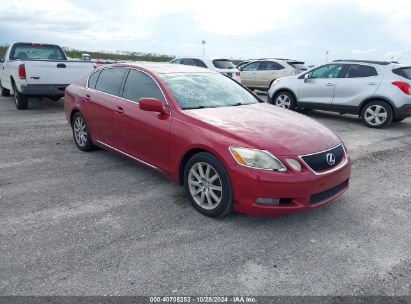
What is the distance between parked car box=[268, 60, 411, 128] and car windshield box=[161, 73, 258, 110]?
484cm

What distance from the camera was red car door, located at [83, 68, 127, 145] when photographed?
4.99m

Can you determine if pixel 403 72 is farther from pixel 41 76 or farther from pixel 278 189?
pixel 41 76

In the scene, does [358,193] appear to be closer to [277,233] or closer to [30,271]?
[277,233]

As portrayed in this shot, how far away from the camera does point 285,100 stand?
33.8 ft

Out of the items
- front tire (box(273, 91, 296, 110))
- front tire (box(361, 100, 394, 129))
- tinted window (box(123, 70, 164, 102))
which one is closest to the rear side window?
front tire (box(361, 100, 394, 129))

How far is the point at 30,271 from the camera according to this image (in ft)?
9.18

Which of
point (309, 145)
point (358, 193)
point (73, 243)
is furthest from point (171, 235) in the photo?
point (358, 193)

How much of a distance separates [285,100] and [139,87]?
659 centimetres

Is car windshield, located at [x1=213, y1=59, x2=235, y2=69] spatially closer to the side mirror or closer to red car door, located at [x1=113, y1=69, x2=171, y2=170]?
red car door, located at [x1=113, y1=69, x2=171, y2=170]

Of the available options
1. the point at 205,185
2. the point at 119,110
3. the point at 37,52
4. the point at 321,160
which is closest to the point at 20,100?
the point at 37,52

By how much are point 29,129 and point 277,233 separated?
624 centimetres

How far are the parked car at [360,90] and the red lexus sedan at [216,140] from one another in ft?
15.8

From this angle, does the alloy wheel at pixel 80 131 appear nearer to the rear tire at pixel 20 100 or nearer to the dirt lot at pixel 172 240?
the dirt lot at pixel 172 240

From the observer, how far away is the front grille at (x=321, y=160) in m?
3.42
